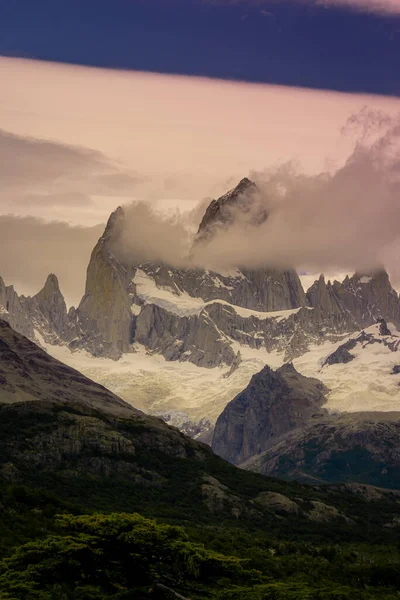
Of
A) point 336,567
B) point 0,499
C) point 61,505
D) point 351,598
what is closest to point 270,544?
point 336,567

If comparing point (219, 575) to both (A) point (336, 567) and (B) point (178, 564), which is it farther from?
(A) point (336, 567)

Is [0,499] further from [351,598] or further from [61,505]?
[351,598]

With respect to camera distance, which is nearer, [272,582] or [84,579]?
[84,579]

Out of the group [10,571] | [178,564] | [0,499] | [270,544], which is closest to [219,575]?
[178,564]

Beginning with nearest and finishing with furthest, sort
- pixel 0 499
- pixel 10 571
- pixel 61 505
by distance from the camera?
pixel 10 571 < pixel 0 499 < pixel 61 505

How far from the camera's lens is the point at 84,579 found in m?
94.6

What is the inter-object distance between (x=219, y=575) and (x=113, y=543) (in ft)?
33.8

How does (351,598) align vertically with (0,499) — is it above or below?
below

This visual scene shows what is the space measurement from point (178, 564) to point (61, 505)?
51.8m

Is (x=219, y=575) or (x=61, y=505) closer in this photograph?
(x=219, y=575)

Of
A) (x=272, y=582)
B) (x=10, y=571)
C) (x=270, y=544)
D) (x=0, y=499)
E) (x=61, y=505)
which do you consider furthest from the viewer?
(x=270, y=544)

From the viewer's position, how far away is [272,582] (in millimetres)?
104500

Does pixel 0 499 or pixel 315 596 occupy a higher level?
pixel 0 499

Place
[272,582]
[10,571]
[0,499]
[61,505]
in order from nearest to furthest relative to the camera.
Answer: [10,571] < [272,582] < [0,499] < [61,505]
